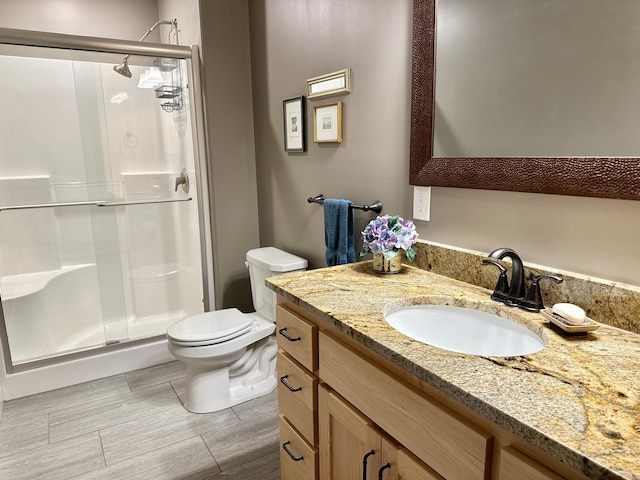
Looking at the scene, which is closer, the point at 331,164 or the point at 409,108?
the point at 409,108

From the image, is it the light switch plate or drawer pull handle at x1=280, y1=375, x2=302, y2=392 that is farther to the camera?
the light switch plate

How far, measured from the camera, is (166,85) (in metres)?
2.78

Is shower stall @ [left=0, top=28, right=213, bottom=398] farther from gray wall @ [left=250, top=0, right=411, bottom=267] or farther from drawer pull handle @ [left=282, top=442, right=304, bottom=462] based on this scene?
drawer pull handle @ [left=282, top=442, right=304, bottom=462]

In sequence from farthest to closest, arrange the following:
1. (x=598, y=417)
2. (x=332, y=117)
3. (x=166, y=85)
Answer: (x=166, y=85)
(x=332, y=117)
(x=598, y=417)

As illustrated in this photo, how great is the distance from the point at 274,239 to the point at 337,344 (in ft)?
5.19

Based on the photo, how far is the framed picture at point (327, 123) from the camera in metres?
1.92

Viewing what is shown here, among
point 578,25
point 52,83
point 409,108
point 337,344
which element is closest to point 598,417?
point 337,344

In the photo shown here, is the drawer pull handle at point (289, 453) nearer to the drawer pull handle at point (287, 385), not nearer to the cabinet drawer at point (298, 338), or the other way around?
the drawer pull handle at point (287, 385)

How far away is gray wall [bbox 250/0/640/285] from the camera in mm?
1120

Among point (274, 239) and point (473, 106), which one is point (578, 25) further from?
point (274, 239)

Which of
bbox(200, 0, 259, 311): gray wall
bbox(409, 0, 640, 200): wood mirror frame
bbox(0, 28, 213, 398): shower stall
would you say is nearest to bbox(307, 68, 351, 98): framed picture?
bbox(409, 0, 640, 200): wood mirror frame

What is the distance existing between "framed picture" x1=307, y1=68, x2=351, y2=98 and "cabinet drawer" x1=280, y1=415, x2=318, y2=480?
4.39 feet

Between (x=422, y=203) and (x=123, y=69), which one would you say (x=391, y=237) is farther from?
(x=123, y=69)

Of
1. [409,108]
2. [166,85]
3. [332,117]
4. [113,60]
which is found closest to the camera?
[409,108]
